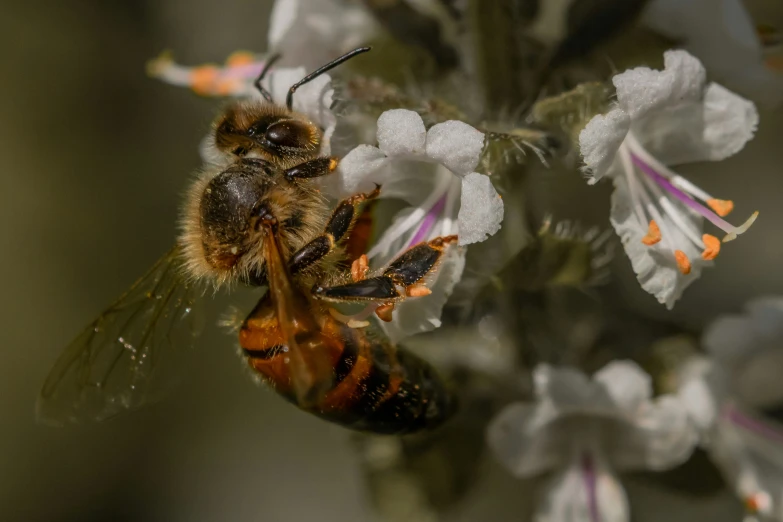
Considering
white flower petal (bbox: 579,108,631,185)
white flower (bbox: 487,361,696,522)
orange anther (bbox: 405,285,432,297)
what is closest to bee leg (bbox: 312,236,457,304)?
orange anther (bbox: 405,285,432,297)

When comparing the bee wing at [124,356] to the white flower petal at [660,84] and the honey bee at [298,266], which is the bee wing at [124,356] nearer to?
the honey bee at [298,266]

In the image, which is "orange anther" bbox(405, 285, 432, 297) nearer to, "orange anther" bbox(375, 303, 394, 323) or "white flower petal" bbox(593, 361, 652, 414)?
"orange anther" bbox(375, 303, 394, 323)

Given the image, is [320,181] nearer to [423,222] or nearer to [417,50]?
[423,222]

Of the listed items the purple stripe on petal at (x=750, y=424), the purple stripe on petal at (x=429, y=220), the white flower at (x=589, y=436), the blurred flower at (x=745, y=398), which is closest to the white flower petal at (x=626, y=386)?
the white flower at (x=589, y=436)

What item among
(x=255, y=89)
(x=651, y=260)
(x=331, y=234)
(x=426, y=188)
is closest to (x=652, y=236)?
(x=651, y=260)

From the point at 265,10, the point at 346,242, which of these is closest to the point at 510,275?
the point at 346,242

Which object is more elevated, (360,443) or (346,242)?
(346,242)
